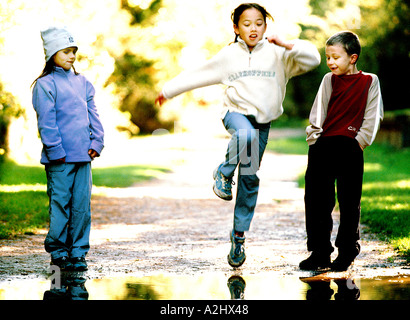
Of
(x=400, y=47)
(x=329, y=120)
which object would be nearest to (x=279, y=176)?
(x=400, y=47)

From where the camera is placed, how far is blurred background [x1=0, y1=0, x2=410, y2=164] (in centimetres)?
1245

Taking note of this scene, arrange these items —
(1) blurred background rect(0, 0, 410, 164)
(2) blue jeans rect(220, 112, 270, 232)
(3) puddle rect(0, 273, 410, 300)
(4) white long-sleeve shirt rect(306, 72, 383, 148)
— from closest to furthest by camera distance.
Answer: (3) puddle rect(0, 273, 410, 300), (4) white long-sleeve shirt rect(306, 72, 383, 148), (2) blue jeans rect(220, 112, 270, 232), (1) blurred background rect(0, 0, 410, 164)

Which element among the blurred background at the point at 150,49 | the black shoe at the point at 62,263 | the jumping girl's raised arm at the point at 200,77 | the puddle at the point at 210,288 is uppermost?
the blurred background at the point at 150,49

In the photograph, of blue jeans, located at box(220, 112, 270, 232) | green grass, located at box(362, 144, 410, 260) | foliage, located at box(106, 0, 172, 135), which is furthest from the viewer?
foliage, located at box(106, 0, 172, 135)

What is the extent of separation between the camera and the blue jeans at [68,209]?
5266 millimetres

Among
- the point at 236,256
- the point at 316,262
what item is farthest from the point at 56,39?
the point at 316,262

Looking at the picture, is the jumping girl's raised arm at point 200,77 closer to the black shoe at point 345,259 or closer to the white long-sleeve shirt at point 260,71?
the white long-sleeve shirt at point 260,71

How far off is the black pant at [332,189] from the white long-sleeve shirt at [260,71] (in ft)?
1.74

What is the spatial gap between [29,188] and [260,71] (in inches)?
244

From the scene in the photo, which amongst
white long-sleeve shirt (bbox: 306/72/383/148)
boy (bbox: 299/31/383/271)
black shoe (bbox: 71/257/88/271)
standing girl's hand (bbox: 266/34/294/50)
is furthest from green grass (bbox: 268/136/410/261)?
black shoe (bbox: 71/257/88/271)

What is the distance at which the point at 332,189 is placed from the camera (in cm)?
513

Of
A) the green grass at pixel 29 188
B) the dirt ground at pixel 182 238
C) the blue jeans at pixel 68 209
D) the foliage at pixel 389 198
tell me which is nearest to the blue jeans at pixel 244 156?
the dirt ground at pixel 182 238

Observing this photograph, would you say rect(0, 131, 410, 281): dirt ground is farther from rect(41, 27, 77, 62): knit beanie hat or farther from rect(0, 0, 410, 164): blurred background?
rect(0, 0, 410, 164): blurred background

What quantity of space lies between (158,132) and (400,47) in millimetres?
16305
